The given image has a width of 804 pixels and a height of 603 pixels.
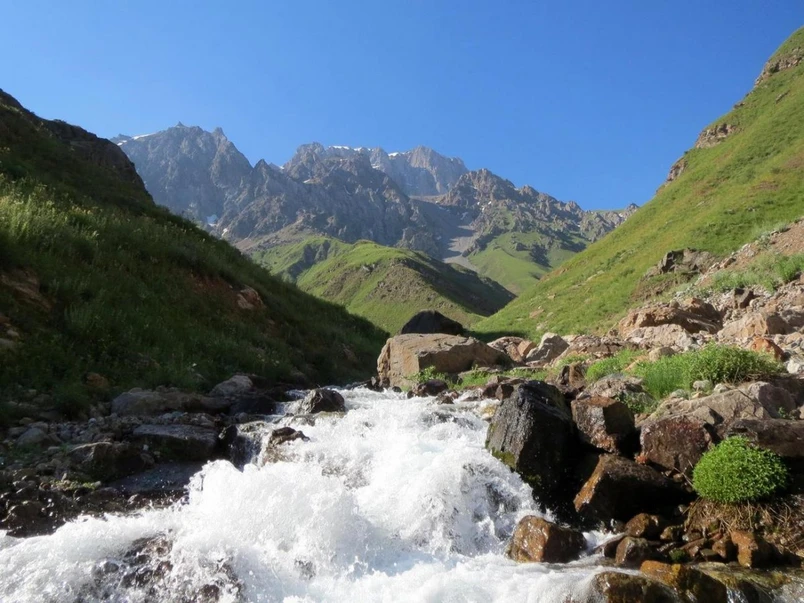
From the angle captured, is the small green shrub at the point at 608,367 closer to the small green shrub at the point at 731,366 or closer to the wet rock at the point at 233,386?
the small green shrub at the point at 731,366

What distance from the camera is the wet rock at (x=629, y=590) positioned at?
4.88m

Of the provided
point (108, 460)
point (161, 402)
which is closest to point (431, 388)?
point (161, 402)

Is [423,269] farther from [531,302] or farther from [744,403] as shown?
[744,403]

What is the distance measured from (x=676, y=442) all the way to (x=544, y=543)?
2616 mm

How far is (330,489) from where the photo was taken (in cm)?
738

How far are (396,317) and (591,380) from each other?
381ft

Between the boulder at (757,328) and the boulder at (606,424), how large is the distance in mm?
5641

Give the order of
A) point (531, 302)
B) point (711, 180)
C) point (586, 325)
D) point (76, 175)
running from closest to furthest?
point (76, 175), point (586, 325), point (711, 180), point (531, 302)

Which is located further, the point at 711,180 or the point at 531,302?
the point at 531,302

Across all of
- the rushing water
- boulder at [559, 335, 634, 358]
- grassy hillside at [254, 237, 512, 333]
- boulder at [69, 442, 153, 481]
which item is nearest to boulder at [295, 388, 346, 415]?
the rushing water

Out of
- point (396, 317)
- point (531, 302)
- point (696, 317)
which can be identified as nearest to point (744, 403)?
point (696, 317)

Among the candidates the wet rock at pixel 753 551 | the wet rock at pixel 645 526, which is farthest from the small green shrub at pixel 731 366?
the wet rock at pixel 753 551

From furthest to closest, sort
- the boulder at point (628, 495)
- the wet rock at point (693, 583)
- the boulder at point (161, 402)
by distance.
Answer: the boulder at point (161, 402) < the boulder at point (628, 495) < the wet rock at point (693, 583)

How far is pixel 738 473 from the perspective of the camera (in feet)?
21.0
